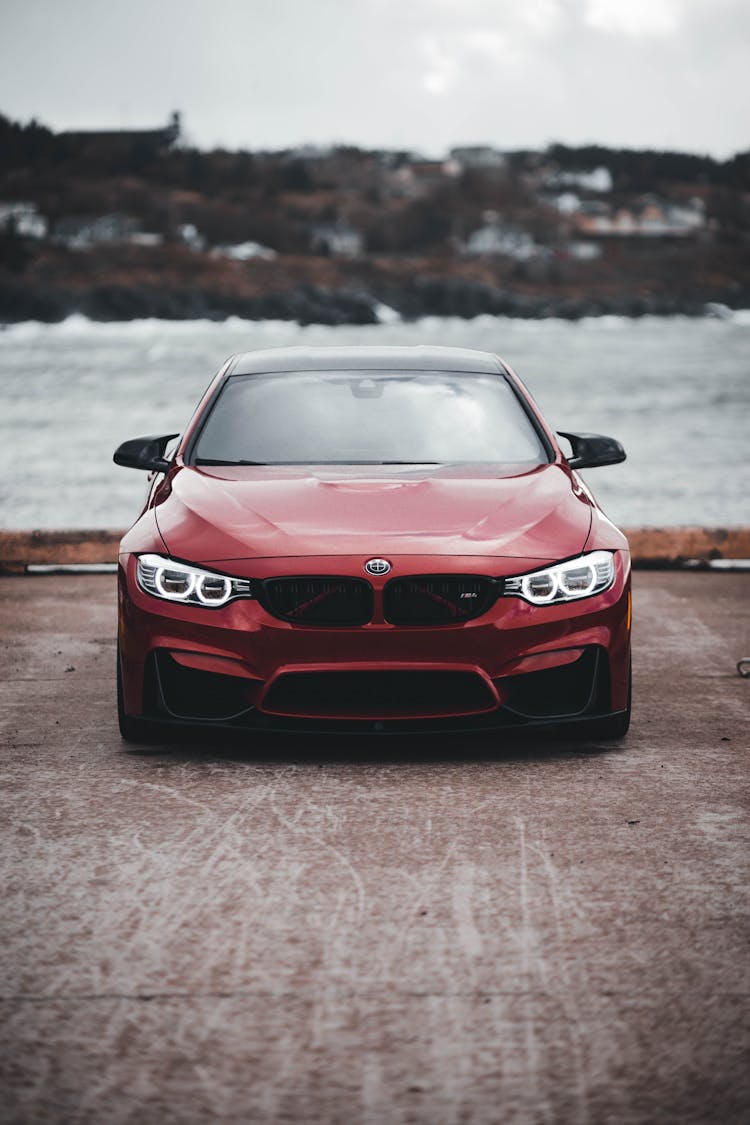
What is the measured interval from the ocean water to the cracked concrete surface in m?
8.64

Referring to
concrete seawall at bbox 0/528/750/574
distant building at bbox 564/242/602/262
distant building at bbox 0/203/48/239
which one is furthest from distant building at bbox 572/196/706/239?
concrete seawall at bbox 0/528/750/574

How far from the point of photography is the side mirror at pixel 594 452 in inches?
248

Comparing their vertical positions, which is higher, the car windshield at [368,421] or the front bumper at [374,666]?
the car windshield at [368,421]

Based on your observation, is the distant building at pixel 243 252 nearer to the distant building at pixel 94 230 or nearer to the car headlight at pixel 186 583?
the distant building at pixel 94 230

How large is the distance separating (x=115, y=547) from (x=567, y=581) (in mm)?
5837

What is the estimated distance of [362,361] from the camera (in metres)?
6.79

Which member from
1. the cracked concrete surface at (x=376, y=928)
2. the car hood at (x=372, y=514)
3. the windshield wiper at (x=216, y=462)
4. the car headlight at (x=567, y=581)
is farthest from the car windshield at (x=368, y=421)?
the cracked concrete surface at (x=376, y=928)

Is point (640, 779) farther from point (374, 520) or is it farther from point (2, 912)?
point (2, 912)

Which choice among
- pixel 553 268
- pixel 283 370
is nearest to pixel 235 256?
pixel 553 268

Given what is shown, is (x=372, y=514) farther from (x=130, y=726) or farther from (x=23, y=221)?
(x=23, y=221)

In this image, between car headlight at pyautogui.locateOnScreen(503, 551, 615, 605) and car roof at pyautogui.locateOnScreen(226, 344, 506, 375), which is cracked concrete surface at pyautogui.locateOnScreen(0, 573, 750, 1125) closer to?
car headlight at pyautogui.locateOnScreen(503, 551, 615, 605)

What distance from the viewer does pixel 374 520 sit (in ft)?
17.5

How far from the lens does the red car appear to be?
5102 millimetres

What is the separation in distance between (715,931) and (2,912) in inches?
64.4
